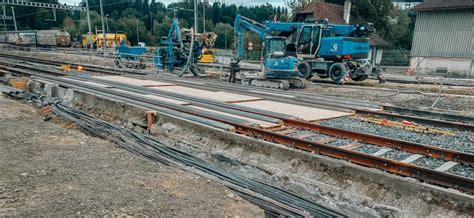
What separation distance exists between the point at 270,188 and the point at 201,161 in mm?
1649

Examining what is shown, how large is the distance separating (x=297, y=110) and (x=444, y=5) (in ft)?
96.2

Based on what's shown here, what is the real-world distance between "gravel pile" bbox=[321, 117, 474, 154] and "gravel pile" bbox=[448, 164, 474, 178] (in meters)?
0.97

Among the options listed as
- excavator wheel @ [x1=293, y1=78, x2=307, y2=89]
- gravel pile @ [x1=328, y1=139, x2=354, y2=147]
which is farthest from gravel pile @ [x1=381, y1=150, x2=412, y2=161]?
excavator wheel @ [x1=293, y1=78, x2=307, y2=89]

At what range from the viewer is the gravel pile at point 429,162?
18.9 feet

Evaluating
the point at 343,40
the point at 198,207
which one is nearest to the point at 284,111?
the point at 198,207

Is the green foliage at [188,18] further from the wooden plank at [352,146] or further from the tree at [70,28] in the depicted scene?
the wooden plank at [352,146]

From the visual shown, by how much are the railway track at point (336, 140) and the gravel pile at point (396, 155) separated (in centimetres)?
5

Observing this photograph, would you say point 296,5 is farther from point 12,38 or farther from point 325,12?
point 12,38

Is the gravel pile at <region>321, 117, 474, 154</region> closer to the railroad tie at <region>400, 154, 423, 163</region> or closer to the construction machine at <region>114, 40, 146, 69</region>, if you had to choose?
the railroad tie at <region>400, 154, 423, 163</region>

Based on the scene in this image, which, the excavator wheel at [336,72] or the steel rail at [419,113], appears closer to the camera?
the steel rail at [419,113]

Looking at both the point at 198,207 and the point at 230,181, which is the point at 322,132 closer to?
the point at 230,181

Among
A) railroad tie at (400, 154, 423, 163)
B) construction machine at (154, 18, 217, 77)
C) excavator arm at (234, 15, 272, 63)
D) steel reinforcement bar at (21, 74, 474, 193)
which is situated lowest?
railroad tie at (400, 154, 423, 163)

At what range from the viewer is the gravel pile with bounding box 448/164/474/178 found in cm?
540

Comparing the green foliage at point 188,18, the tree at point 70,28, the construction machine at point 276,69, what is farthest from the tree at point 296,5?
the tree at point 70,28
